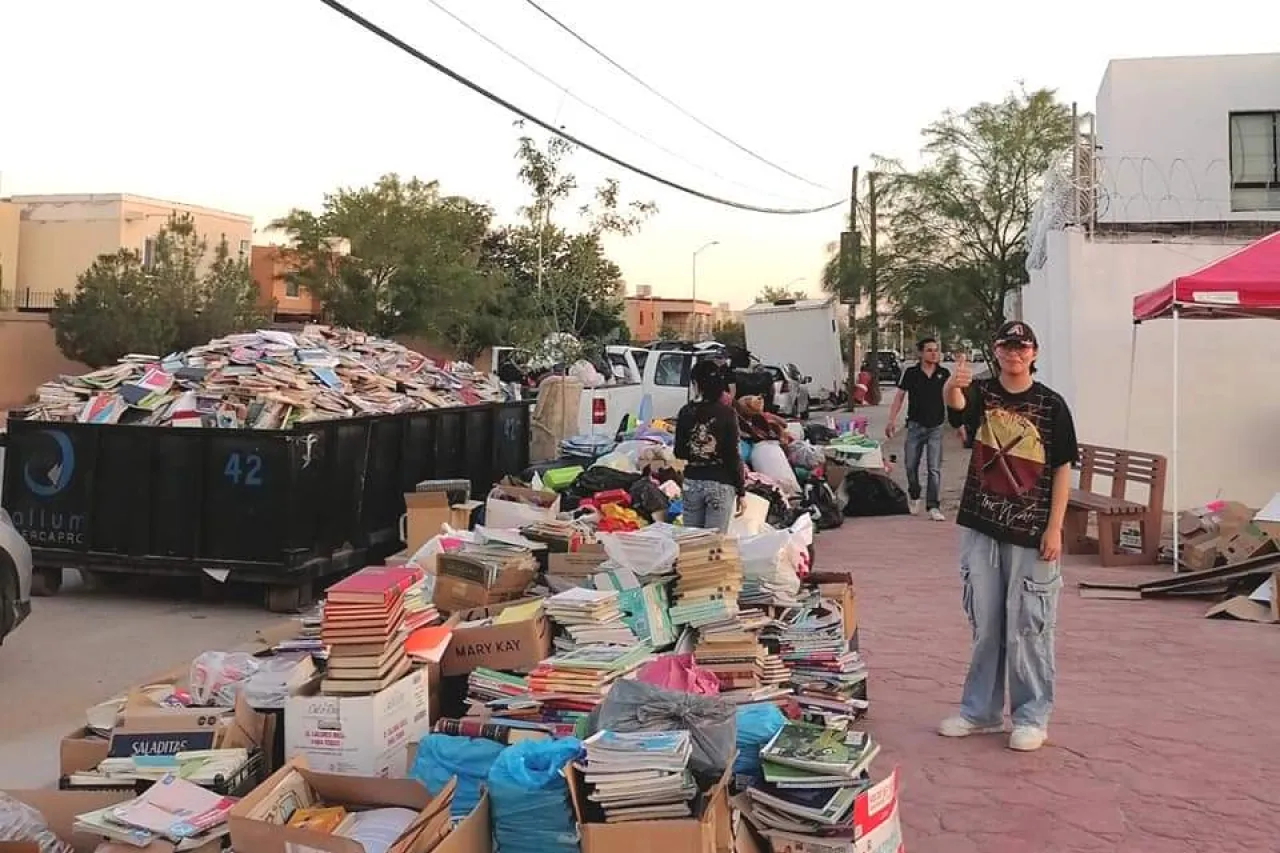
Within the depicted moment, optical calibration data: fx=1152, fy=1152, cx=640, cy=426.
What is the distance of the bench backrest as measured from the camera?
10.7 meters

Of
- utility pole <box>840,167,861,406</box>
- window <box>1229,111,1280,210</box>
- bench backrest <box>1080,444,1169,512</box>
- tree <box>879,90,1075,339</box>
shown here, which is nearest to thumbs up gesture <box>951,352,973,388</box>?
bench backrest <box>1080,444,1169,512</box>

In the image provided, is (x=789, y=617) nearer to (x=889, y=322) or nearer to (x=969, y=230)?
(x=969, y=230)

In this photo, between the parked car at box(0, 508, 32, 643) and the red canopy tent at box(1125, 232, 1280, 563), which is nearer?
the parked car at box(0, 508, 32, 643)

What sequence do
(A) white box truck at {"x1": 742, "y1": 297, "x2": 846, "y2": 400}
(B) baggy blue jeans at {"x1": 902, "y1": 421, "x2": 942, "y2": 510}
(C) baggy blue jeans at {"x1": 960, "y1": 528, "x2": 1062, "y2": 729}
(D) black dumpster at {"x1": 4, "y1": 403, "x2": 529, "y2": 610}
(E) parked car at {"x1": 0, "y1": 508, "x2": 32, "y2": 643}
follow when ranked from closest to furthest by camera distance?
(C) baggy blue jeans at {"x1": 960, "y1": 528, "x2": 1062, "y2": 729}, (E) parked car at {"x1": 0, "y1": 508, "x2": 32, "y2": 643}, (D) black dumpster at {"x1": 4, "y1": 403, "x2": 529, "y2": 610}, (B) baggy blue jeans at {"x1": 902, "y1": 421, "x2": 942, "y2": 510}, (A) white box truck at {"x1": 742, "y1": 297, "x2": 846, "y2": 400}

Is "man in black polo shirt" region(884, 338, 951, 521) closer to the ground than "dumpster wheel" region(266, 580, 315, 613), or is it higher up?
higher up

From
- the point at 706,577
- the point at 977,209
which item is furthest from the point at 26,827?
the point at 977,209

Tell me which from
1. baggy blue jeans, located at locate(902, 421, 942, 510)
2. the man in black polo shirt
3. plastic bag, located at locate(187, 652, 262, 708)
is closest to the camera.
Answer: plastic bag, located at locate(187, 652, 262, 708)

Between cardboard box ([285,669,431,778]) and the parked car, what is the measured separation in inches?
136

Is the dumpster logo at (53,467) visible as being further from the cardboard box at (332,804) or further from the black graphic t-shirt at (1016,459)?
the black graphic t-shirt at (1016,459)

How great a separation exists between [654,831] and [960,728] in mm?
2733

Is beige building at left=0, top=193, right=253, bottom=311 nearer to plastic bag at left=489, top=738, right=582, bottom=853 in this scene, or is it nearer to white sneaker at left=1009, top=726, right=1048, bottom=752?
white sneaker at left=1009, top=726, right=1048, bottom=752

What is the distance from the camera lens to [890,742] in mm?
5688

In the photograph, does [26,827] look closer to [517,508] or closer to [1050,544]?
[1050,544]

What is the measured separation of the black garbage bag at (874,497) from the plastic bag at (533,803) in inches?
415
